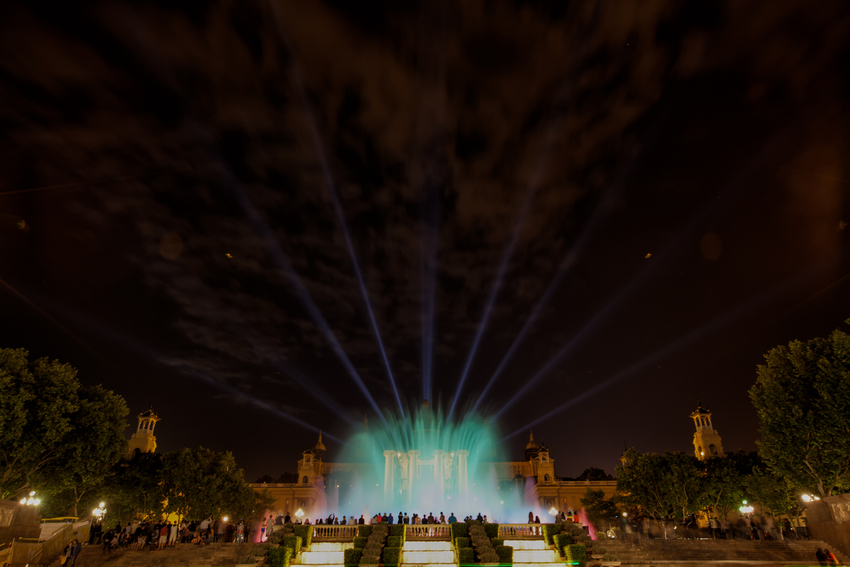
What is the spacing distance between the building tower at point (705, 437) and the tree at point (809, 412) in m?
75.1

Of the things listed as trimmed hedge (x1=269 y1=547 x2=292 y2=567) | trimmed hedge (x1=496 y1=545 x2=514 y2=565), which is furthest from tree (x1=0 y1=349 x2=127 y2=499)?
trimmed hedge (x1=496 y1=545 x2=514 y2=565)

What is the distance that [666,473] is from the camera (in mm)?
53156

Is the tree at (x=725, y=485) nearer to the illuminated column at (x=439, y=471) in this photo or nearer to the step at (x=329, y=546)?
the step at (x=329, y=546)

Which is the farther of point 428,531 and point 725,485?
point 725,485

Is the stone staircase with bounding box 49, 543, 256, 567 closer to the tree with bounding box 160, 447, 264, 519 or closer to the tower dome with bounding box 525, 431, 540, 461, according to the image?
the tree with bounding box 160, 447, 264, 519

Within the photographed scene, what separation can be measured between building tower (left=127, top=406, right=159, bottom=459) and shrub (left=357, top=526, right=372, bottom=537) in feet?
270

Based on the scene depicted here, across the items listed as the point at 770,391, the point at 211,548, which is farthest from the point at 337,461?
the point at 770,391

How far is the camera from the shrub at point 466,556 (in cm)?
2773

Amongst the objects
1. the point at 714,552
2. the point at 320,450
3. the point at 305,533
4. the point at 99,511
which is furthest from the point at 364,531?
the point at 320,450

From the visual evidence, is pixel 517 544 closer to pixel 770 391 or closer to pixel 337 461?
pixel 770 391

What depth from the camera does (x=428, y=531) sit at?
3409 centimetres

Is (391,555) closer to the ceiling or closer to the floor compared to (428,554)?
closer to the ceiling

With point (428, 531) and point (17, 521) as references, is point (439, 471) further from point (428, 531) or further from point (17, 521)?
point (17, 521)

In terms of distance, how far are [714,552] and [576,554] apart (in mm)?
10176
